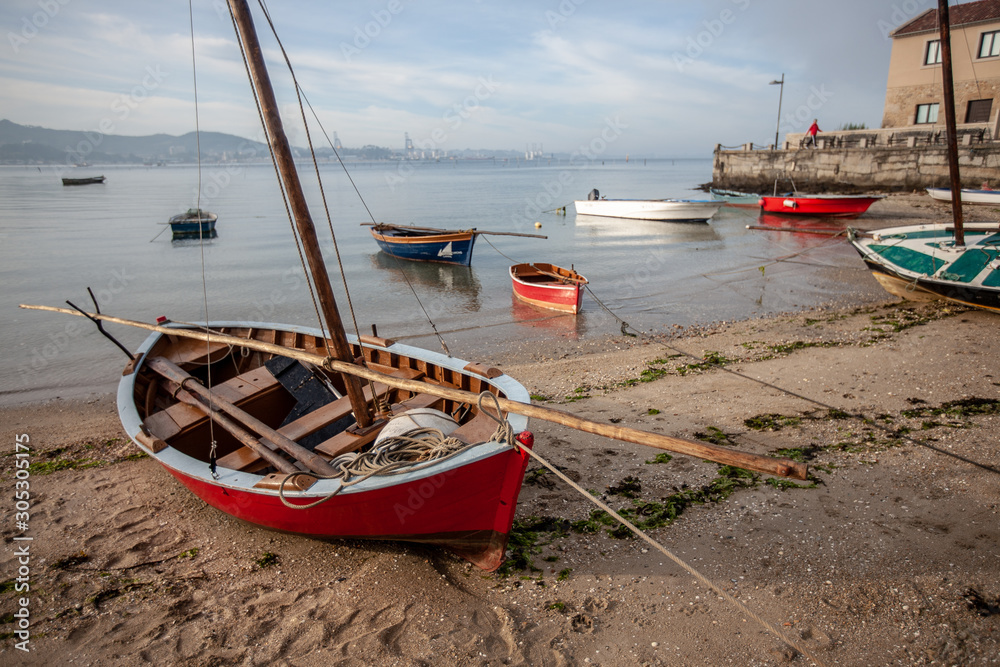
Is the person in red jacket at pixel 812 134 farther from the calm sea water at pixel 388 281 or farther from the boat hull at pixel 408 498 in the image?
the boat hull at pixel 408 498

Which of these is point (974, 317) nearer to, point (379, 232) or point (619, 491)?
point (619, 491)

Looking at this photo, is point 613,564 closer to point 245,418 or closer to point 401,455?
point 401,455

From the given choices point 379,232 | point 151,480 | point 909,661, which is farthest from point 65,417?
point 379,232

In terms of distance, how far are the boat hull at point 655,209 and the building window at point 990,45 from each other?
62.9 ft

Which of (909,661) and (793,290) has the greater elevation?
(793,290)

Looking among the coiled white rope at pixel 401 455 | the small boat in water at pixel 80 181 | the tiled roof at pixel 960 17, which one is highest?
the tiled roof at pixel 960 17

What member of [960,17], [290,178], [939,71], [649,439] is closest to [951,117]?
[649,439]

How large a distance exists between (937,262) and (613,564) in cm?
1237

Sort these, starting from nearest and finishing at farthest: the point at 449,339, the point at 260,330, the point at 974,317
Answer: the point at 260,330 < the point at 974,317 < the point at 449,339

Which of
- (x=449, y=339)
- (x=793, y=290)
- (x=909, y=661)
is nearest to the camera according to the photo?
(x=909, y=661)

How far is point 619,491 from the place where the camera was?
570cm

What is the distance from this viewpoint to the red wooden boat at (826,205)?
3084cm

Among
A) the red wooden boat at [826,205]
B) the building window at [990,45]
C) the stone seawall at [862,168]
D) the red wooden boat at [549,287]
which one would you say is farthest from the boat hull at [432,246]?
the building window at [990,45]

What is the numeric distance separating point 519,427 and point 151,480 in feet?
17.7
